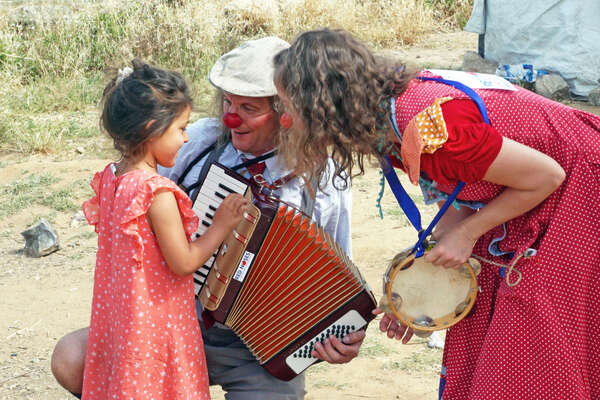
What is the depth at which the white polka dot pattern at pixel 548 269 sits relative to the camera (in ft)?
7.72

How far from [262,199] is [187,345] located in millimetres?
572

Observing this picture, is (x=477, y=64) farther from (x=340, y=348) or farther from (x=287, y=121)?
(x=287, y=121)

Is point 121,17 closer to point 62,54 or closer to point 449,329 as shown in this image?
point 62,54

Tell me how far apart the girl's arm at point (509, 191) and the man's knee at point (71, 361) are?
1.43 m

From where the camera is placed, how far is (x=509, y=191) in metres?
2.33

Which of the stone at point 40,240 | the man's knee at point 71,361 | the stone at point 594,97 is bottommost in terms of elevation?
the stone at point 594,97

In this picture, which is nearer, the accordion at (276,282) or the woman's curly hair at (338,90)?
the woman's curly hair at (338,90)

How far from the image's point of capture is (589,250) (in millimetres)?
2393

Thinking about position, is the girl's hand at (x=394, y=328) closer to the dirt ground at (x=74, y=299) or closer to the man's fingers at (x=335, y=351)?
the man's fingers at (x=335, y=351)

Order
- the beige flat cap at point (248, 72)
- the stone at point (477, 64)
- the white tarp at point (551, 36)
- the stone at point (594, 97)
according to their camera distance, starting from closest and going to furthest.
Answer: the beige flat cap at point (248, 72) < the stone at point (594, 97) < the white tarp at point (551, 36) < the stone at point (477, 64)

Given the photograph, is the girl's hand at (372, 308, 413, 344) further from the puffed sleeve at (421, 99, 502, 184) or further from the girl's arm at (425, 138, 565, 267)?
the puffed sleeve at (421, 99, 502, 184)

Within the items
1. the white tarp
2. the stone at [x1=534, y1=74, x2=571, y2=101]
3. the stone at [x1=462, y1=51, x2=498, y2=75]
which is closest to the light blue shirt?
the stone at [x1=534, y1=74, x2=571, y2=101]

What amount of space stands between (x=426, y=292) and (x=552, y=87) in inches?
252

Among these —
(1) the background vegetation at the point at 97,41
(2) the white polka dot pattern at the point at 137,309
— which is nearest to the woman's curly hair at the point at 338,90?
(2) the white polka dot pattern at the point at 137,309
